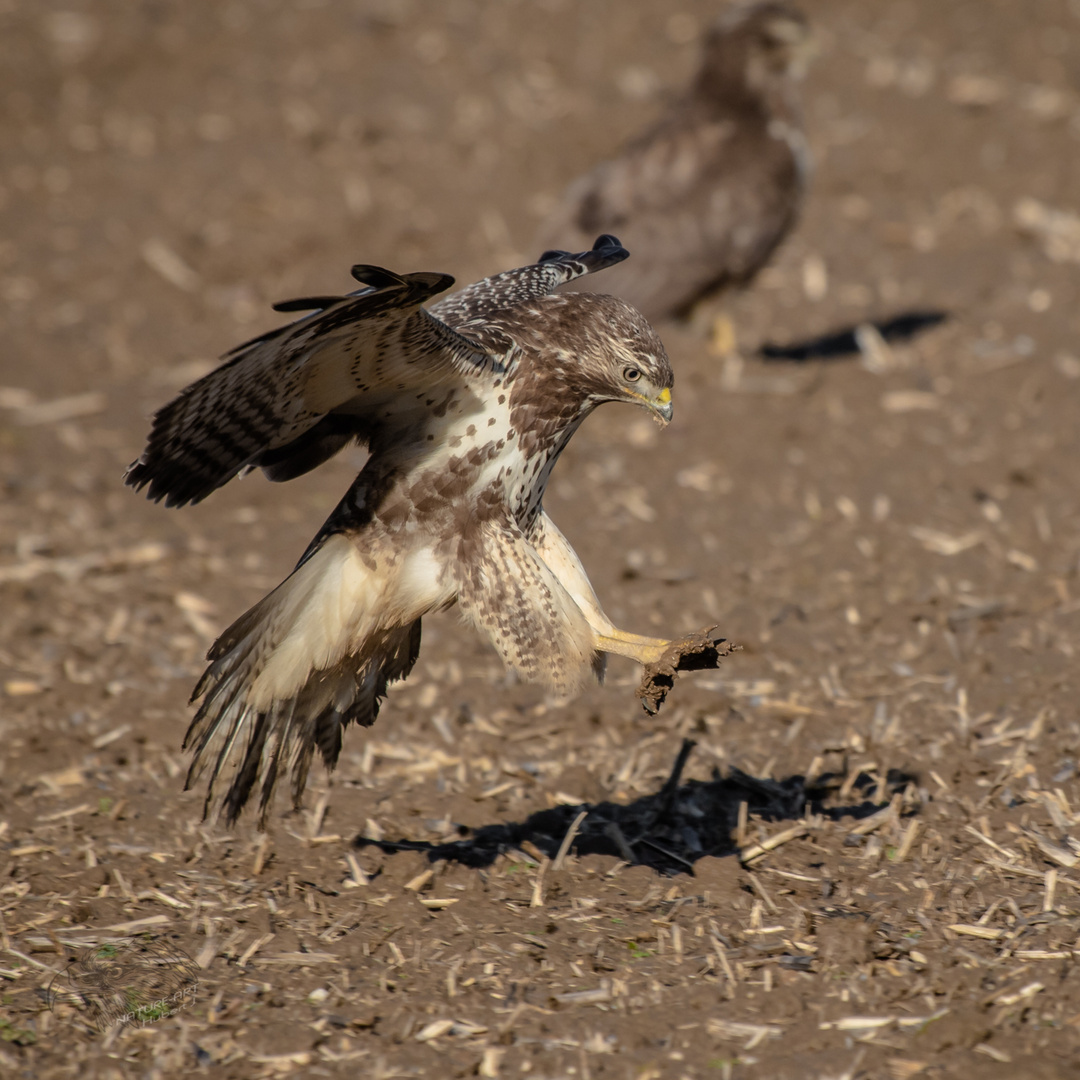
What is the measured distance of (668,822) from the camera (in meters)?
4.50

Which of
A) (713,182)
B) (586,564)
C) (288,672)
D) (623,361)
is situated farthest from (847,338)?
(288,672)

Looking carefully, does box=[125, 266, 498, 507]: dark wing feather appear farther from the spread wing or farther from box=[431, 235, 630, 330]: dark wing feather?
box=[431, 235, 630, 330]: dark wing feather

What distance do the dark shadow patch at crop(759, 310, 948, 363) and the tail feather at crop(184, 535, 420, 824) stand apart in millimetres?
4858

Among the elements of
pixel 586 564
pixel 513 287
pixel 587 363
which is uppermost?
pixel 513 287

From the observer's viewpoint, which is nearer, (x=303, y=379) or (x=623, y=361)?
(x=303, y=379)

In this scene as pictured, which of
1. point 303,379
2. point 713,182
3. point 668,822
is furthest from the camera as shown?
point 713,182

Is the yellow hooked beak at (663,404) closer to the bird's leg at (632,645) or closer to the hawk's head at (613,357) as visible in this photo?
the hawk's head at (613,357)

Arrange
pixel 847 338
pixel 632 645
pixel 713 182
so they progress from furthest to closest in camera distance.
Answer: pixel 847 338 < pixel 713 182 < pixel 632 645

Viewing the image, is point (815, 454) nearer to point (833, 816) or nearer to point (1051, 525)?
point (1051, 525)

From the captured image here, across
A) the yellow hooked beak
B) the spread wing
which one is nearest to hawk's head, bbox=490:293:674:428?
the yellow hooked beak

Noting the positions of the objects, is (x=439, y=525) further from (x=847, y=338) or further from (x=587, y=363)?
(x=847, y=338)

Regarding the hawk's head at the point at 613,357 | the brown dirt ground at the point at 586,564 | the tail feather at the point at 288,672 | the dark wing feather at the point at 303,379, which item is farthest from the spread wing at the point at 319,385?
the brown dirt ground at the point at 586,564

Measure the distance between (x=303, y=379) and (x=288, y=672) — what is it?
2.99 feet

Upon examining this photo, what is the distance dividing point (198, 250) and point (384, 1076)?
766 cm
